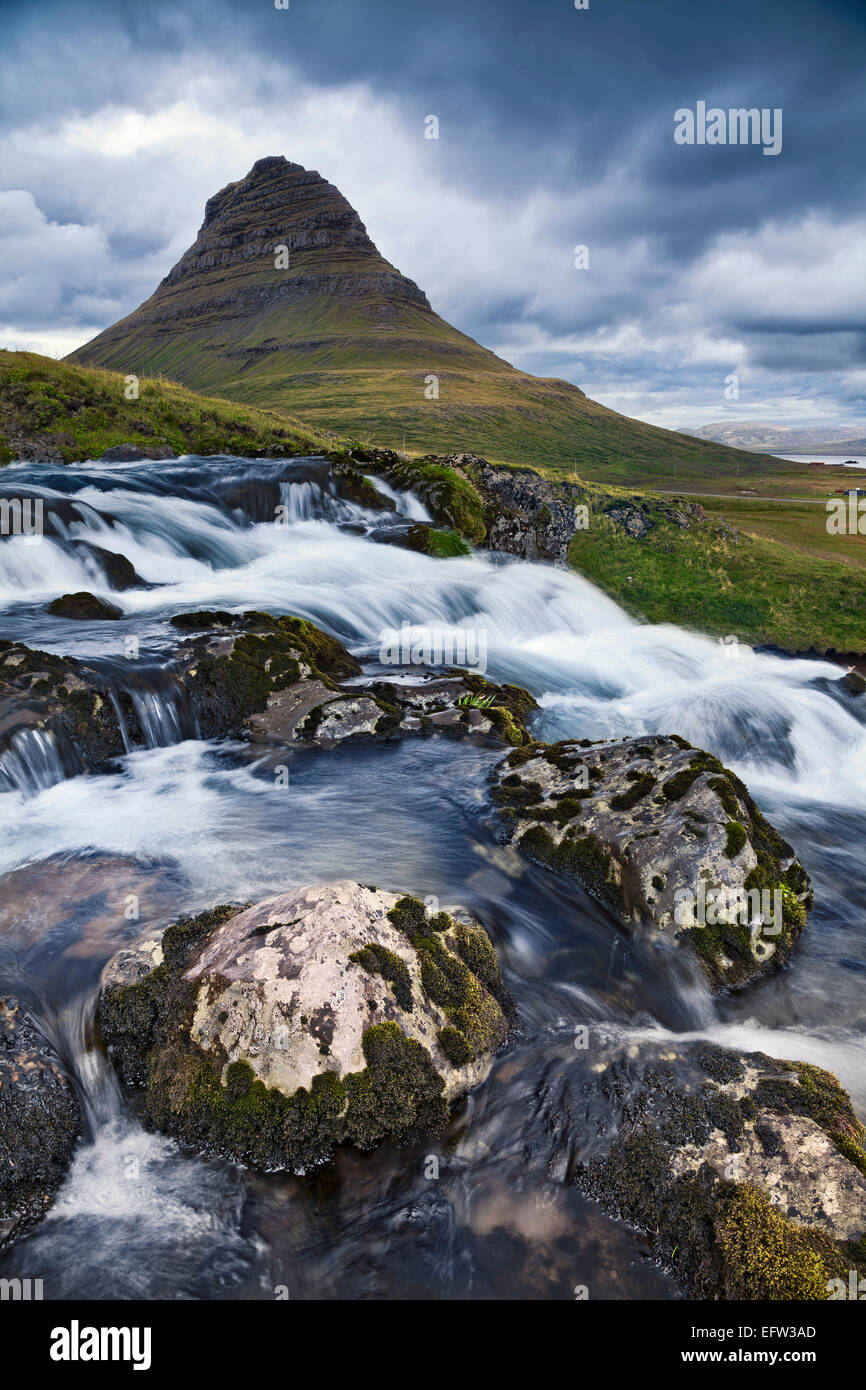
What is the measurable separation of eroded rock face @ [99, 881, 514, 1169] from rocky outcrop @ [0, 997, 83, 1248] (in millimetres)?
642

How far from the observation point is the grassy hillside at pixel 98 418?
109 feet

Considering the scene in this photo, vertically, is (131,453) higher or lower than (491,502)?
higher

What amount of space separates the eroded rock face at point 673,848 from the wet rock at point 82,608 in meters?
13.6

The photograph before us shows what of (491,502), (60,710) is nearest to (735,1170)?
(60,710)

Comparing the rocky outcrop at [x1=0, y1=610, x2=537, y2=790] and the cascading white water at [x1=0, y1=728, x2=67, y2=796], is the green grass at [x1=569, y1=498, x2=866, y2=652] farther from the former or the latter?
the cascading white water at [x1=0, y1=728, x2=67, y2=796]

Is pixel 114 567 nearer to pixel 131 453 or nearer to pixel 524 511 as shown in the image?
pixel 131 453

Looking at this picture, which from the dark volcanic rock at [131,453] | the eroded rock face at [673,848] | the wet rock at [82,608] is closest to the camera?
the eroded rock face at [673,848]

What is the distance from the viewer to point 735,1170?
228 inches

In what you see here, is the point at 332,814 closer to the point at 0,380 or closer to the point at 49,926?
the point at 49,926

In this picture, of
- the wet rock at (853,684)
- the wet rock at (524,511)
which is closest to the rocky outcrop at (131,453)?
the wet rock at (524,511)

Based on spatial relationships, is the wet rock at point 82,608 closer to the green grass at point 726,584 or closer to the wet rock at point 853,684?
the green grass at point 726,584

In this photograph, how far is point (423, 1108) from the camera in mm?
6504

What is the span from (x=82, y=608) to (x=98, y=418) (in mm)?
22704
